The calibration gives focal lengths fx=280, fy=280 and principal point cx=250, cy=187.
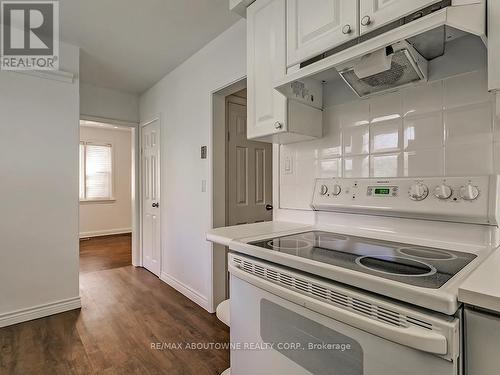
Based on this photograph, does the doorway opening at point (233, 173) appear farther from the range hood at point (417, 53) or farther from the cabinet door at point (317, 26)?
the range hood at point (417, 53)

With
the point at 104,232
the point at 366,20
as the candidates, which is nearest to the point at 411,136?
the point at 366,20

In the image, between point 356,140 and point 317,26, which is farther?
point 356,140

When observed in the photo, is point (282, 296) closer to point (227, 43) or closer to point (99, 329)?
point (99, 329)

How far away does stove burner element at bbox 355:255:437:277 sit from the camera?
2.55 feet

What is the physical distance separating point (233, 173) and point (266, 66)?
128 cm

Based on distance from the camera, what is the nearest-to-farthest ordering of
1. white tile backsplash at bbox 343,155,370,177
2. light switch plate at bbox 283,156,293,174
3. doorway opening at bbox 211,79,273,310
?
white tile backsplash at bbox 343,155,370,177
light switch plate at bbox 283,156,293,174
doorway opening at bbox 211,79,273,310

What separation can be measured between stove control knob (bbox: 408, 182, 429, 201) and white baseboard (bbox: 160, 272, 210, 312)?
196 cm

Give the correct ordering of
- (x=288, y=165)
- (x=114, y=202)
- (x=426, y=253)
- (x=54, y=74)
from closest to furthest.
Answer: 1. (x=426, y=253)
2. (x=288, y=165)
3. (x=54, y=74)
4. (x=114, y=202)

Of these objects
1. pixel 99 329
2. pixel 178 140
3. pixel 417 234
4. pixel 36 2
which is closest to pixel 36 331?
pixel 99 329

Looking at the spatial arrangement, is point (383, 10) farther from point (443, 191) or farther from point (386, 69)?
point (443, 191)

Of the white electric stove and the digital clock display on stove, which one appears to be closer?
the white electric stove

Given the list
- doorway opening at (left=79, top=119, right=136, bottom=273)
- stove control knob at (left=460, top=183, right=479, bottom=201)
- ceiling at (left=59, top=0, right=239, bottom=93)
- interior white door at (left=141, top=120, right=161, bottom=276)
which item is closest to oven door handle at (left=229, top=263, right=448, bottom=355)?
stove control knob at (left=460, top=183, right=479, bottom=201)

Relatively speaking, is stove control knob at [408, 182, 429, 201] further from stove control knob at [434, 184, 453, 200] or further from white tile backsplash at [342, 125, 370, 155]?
white tile backsplash at [342, 125, 370, 155]

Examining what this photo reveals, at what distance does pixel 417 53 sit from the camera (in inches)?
42.0
